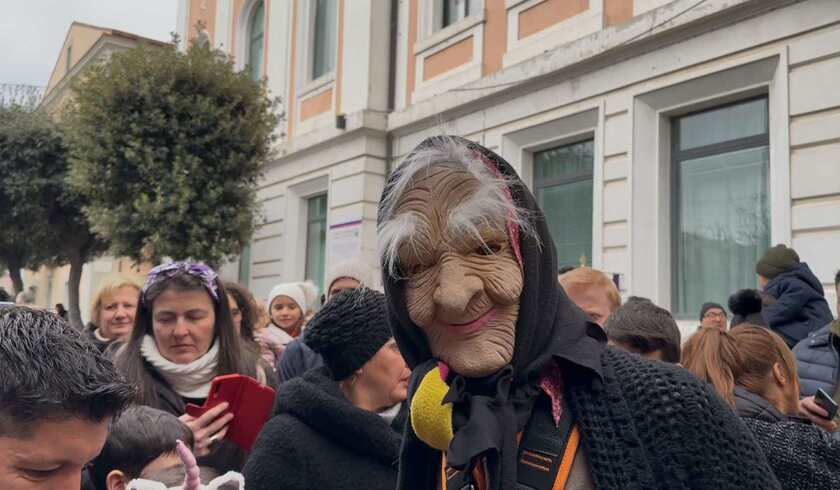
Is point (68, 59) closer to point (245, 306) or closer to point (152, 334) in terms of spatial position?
point (245, 306)

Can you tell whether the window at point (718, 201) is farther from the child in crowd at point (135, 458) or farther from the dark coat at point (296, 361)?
the child in crowd at point (135, 458)

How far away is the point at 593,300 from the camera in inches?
143

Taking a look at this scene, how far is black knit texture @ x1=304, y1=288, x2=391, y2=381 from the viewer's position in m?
2.77

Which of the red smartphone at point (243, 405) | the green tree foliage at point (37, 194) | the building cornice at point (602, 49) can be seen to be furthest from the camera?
the green tree foliage at point (37, 194)

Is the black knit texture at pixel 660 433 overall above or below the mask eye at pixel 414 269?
below

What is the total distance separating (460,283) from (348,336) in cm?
150

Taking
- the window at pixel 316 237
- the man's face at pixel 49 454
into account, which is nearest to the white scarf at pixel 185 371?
the man's face at pixel 49 454

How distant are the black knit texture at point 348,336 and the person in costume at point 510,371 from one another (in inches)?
51.2

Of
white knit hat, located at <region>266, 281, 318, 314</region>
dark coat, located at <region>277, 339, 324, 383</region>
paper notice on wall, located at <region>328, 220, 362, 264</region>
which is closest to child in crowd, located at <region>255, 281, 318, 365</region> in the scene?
white knit hat, located at <region>266, 281, 318, 314</region>

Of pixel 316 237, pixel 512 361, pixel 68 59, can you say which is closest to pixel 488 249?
pixel 512 361

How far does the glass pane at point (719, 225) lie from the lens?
770 centimetres

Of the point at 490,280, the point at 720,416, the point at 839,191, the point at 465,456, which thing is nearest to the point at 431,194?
the point at 490,280

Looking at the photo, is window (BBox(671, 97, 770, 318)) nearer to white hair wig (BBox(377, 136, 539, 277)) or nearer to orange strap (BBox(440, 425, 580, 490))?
white hair wig (BBox(377, 136, 539, 277))

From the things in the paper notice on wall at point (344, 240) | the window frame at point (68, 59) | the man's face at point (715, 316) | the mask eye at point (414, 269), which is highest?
the window frame at point (68, 59)
